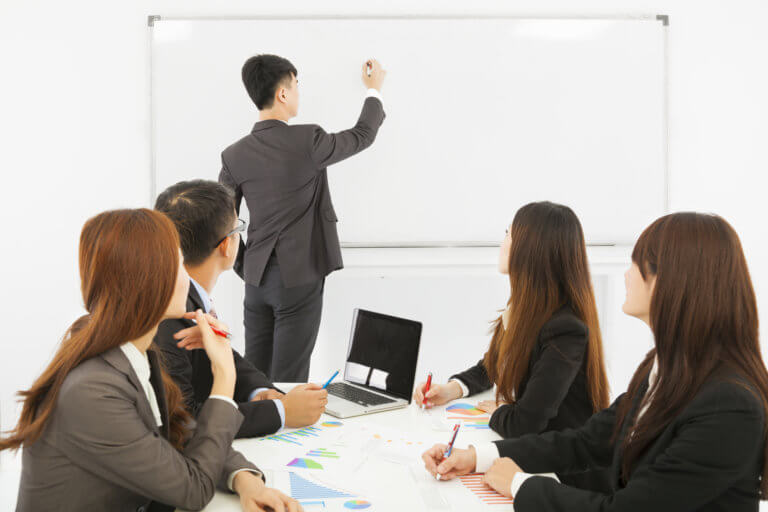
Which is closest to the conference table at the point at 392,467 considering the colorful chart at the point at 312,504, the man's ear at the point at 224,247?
the colorful chart at the point at 312,504

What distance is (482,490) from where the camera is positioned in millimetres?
1244

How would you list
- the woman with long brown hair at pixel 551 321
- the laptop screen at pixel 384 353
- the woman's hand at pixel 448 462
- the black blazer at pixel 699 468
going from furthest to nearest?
the laptop screen at pixel 384 353
the woman with long brown hair at pixel 551 321
the woman's hand at pixel 448 462
the black blazer at pixel 699 468

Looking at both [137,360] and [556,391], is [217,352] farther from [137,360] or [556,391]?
[556,391]

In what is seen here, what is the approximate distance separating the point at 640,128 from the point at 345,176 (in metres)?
1.56

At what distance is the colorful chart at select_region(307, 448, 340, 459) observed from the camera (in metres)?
1.38

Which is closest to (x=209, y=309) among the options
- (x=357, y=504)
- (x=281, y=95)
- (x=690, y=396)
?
(x=357, y=504)

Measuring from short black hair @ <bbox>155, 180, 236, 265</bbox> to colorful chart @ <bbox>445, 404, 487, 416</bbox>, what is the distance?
0.77 metres

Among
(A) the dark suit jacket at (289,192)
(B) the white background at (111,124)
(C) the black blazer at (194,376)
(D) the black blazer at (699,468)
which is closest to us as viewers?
(D) the black blazer at (699,468)

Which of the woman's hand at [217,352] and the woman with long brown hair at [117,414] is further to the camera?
the woman's hand at [217,352]

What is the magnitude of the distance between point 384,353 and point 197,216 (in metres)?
0.63

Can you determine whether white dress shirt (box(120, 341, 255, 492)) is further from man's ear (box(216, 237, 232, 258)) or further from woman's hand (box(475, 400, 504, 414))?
woman's hand (box(475, 400, 504, 414))

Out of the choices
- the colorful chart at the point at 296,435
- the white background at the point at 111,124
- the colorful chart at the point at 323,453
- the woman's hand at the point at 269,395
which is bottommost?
the colorful chart at the point at 323,453

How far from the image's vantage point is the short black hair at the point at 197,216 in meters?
1.71

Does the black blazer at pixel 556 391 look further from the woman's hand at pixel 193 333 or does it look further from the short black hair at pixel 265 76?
the short black hair at pixel 265 76
